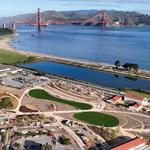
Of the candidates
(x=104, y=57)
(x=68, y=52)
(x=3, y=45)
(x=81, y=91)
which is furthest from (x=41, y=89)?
(x=3, y=45)

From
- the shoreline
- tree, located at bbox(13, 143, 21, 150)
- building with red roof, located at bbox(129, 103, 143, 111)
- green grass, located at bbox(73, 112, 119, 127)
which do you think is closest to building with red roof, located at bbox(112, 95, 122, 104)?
building with red roof, located at bbox(129, 103, 143, 111)

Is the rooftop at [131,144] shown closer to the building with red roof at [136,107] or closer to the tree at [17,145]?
the tree at [17,145]

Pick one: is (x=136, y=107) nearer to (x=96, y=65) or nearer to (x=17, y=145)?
(x=17, y=145)

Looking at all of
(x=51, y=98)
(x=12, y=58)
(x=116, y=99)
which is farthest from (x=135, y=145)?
(x=12, y=58)

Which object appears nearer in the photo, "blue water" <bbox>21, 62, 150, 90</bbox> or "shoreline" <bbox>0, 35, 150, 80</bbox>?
"blue water" <bbox>21, 62, 150, 90</bbox>

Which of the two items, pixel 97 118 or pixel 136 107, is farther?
pixel 136 107

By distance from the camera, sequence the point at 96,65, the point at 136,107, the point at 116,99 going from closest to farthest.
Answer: the point at 136,107, the point at 116,99, the point at 96,65

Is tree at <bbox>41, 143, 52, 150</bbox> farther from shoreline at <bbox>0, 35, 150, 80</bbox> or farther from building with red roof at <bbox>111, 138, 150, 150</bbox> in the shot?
shoreline at <bbox>0, 35, 150, 80</bbox>
